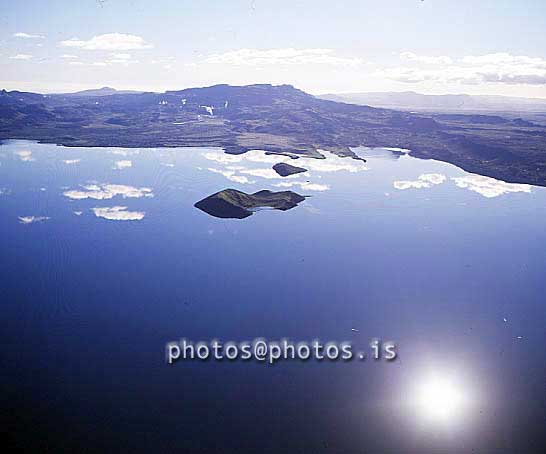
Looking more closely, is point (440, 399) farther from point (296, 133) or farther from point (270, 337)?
point (296, 133)

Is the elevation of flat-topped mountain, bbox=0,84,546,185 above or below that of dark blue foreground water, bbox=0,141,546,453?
above

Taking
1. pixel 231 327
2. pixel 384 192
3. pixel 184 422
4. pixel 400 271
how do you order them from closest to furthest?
pixel 184 422
pixel 231 327
pixel 400 271
pixel 384 192

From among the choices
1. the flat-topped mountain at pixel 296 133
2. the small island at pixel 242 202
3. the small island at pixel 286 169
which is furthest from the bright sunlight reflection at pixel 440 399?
the flat-topped mountain at pixel 296 133

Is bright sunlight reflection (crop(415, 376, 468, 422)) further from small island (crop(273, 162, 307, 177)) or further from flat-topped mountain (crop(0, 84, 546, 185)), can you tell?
flat-topped mountain (crop(0, 84, 546, 185))

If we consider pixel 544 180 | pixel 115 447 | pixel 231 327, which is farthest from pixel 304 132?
pixel 115 447

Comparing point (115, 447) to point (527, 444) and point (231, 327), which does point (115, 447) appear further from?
point (527, 444)

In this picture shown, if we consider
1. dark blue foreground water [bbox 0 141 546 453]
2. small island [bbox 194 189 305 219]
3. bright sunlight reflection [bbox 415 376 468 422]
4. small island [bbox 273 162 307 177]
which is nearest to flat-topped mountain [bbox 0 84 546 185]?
small island [bbox 273 162 307 177]

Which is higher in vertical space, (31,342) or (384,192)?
A: (384,192)

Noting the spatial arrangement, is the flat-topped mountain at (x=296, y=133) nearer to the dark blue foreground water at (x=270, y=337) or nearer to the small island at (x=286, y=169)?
the small island at (x=286, y=169)
